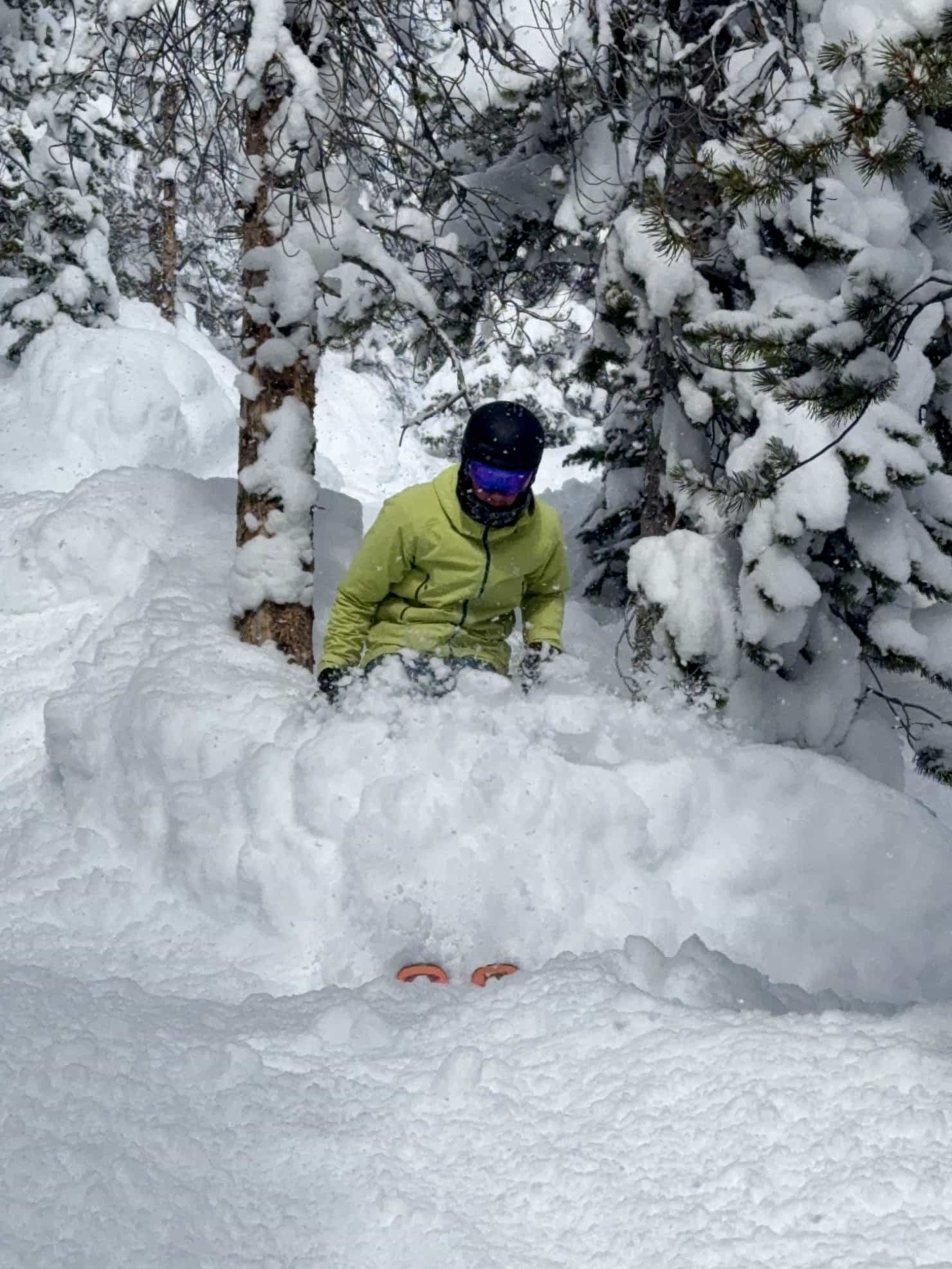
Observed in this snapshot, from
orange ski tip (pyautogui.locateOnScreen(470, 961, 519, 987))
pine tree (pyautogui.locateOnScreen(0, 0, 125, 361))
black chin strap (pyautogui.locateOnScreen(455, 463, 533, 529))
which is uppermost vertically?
pine tree (pyautogui.locateOnScreen(0, 0, 125, 361))

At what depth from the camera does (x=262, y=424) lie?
6094 mm

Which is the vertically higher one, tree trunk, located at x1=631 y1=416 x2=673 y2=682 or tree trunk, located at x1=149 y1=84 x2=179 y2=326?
tree trunk, located at x1=149 y1=84 x2=179 y2=326

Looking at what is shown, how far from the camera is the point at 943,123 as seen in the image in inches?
178

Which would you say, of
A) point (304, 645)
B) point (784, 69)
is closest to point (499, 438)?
point (304, 645)

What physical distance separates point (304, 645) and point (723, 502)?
2284 millimetres

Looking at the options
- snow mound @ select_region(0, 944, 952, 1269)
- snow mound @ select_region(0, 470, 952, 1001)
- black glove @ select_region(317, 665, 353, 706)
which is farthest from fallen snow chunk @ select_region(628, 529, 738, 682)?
snow mound @ select_region(0, 944, 952, 1269)

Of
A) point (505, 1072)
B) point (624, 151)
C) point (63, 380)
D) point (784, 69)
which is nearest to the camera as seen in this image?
point (505, 1072)

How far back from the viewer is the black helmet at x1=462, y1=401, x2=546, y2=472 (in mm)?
4605

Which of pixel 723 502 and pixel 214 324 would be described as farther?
pixel 214 324

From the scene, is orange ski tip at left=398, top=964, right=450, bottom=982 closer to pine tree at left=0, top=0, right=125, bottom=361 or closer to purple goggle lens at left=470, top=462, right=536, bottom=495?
purple goggle lens at left=470, top=462, right=536, bottom=495

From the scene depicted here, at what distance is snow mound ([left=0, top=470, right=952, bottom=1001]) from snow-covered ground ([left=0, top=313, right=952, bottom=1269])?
0.01 m

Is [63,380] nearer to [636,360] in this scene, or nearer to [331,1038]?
[636,360]

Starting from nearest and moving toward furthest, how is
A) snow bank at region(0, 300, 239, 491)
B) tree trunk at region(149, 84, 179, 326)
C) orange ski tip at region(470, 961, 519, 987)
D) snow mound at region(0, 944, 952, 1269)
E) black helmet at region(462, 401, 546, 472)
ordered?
snow mound at region(0, 944, 952, 1269)
orange ski tip at region(470, 961, 519, 987)
black helmet at region(462, 401, 546, 472)
snow bank at region(0, 300, 239, 491)
tree trunk at region(149, 84, 179, 326)

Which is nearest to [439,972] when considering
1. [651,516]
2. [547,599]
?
[547,599]
